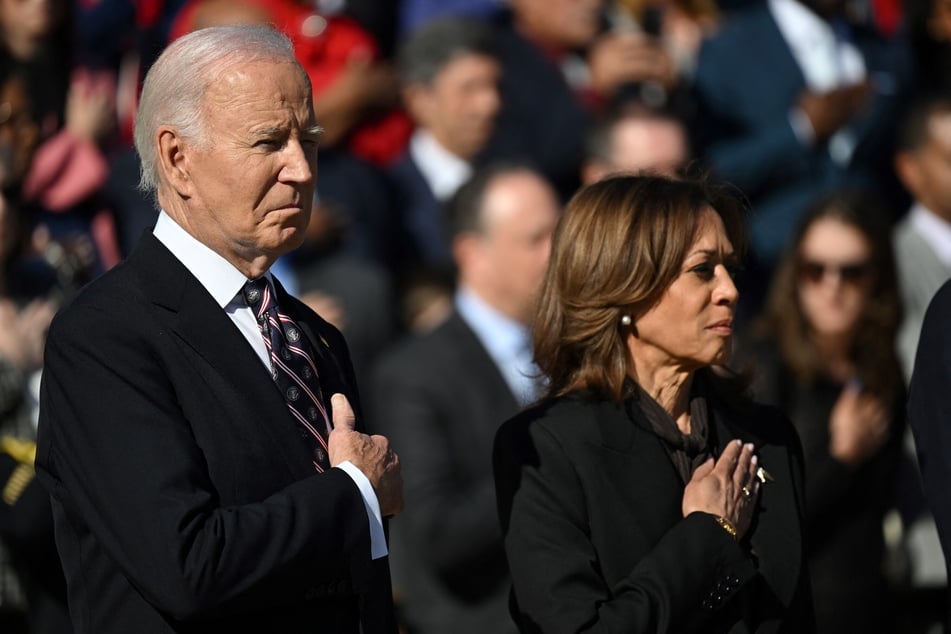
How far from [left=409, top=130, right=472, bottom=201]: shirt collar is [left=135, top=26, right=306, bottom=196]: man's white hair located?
4305 millimetres

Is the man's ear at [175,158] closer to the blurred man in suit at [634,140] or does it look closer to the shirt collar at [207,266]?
the shirt collar at [207,266]

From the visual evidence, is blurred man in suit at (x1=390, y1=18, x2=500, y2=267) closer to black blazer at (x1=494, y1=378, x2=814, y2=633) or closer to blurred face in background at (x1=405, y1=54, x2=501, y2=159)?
blurred face in background at (x1=405, y1=54, x2=501, y2=159)

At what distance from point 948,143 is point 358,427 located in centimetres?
492

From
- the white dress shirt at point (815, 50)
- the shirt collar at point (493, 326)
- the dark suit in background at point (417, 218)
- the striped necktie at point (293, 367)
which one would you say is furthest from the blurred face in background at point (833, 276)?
the striped necktie at point (293, 367)

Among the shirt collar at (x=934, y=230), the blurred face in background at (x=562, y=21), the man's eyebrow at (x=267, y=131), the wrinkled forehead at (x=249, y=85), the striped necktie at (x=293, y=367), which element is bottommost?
the shirt collar at (x=934, y=230)

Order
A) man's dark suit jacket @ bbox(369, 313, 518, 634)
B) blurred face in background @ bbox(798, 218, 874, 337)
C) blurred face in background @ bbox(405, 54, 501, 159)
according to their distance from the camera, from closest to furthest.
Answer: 1. man's dark suit jacket @ bbox(369, 313, 518, 634)
2. blurred face in background @ bbox(798, 218, 874, 337)
3. blurred face in background @ bbox(405, 54, 501, 159)

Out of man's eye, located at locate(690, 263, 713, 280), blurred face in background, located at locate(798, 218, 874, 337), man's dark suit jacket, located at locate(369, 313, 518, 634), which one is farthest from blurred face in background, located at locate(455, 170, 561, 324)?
man's eye, located at locate(690, 263, 713, 280)

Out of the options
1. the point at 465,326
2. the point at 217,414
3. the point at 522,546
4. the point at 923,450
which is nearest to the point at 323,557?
the point at 217,414

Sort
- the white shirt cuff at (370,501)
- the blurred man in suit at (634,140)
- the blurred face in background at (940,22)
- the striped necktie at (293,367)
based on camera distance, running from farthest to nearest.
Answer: the blurred face in background at (940,22), the blurred man in suit at (634,140), the striped necktie at (293,367), the white shirt cuff at (370,501)

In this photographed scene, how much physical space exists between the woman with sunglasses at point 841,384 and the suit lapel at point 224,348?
2583 mm

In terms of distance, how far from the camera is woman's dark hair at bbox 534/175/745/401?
12.6 ft

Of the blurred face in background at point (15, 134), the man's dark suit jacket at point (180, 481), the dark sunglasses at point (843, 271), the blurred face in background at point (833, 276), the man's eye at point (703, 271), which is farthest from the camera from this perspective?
the dark sunglasses at point (843, 271)

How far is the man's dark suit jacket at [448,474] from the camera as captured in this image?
5242 mm

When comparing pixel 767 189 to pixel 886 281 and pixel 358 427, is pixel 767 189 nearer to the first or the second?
pixel 886 281
